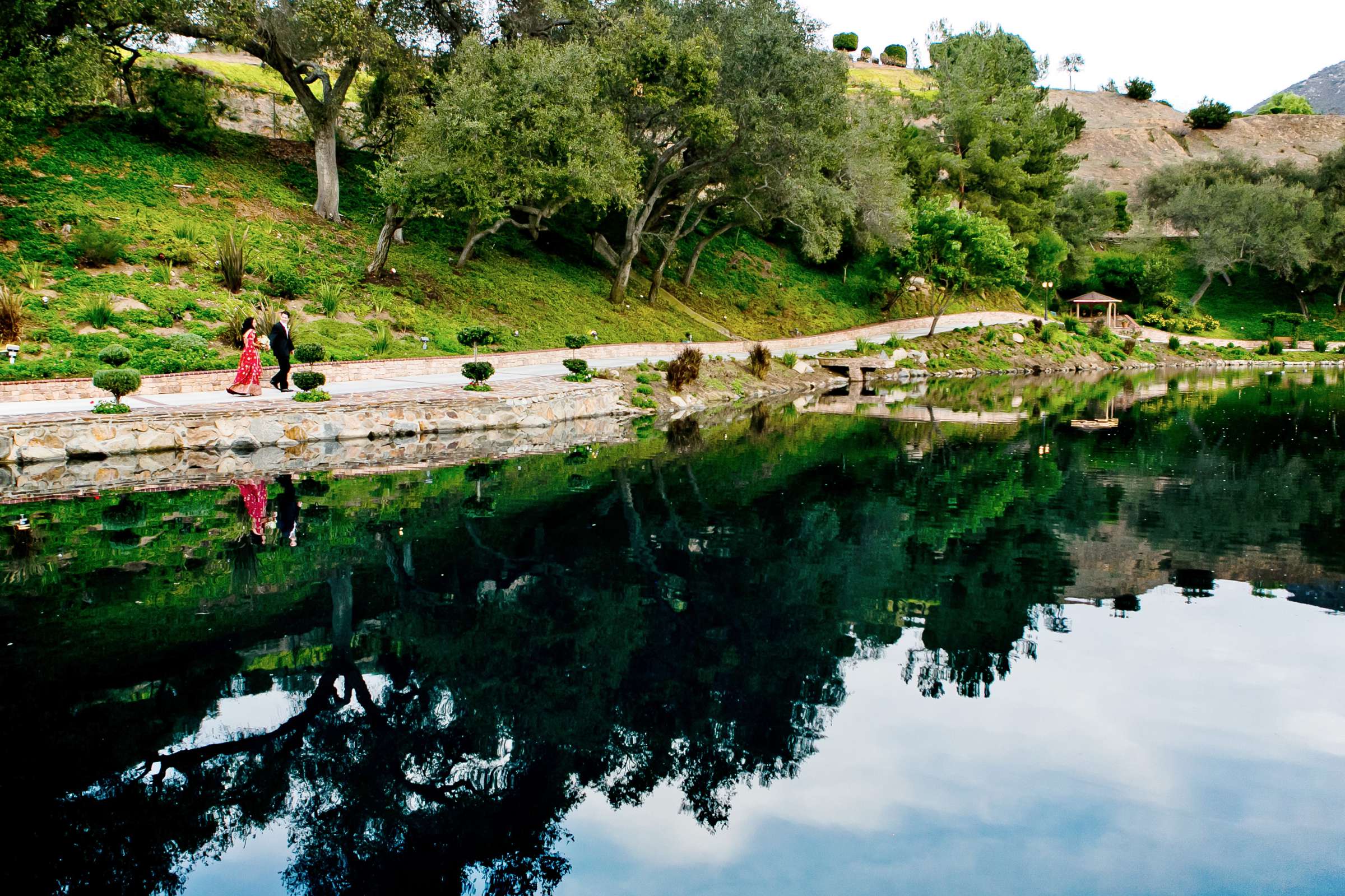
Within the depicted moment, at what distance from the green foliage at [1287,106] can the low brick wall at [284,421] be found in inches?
5182

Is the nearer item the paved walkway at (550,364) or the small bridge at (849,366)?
the paved walkway at (550,364)

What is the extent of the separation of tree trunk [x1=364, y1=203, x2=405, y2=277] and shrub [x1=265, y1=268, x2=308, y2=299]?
3398mm

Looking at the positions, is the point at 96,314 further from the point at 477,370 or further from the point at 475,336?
the point at 477,370

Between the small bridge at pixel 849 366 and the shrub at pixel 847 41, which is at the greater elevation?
the shrub at pixel 847 41

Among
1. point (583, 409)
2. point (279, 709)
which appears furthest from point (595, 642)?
point (583, 409)

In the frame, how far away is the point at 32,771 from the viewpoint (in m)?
6.36

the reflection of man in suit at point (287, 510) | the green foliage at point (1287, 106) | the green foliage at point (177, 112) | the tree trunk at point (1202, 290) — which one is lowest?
the reflection of man in suit at point (287, 510)

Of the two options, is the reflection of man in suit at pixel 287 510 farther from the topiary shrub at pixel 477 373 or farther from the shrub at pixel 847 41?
the shrub at pixel 847 41

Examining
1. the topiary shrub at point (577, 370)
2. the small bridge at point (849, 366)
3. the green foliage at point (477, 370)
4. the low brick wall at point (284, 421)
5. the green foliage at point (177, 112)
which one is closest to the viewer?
the low brick wall at point (284, 421)

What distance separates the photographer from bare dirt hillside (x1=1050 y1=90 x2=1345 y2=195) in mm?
102456

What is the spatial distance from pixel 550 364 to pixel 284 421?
42.8 feet

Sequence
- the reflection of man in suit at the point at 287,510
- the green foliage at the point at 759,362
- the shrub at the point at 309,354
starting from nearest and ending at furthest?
1. the reflection of man in suit at the point at 287,510
2. the shrub at the point at 309,354
3. the green foliage at the point at 759,362

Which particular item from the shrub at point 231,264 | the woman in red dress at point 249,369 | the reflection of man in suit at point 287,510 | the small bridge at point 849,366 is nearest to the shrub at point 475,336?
the woman in red dress at point 249,369

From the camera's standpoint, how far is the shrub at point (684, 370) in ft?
102
